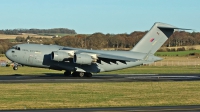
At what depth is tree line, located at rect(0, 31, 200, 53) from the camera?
376 ft

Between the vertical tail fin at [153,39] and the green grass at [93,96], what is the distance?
13.5 meters

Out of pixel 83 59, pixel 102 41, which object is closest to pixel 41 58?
pixel 83 59

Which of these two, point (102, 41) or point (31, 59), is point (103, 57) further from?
point (102, 41)

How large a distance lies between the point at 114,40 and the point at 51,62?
9170 cm

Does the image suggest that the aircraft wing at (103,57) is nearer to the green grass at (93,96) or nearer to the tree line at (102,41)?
the green grass at (93,96)

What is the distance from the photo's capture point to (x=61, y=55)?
4272 centimetres

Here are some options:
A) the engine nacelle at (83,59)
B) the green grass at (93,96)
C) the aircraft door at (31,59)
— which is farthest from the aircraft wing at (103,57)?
the green grass at (93,96)

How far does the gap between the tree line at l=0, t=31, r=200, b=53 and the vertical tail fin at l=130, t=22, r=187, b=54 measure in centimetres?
6207

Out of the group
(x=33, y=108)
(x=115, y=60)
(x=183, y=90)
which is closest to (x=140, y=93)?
(x=183, y=90)

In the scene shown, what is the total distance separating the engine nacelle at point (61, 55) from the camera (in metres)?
42.4

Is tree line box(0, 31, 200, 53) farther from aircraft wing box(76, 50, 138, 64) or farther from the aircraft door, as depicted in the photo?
aircraft wing box(76, 50, 138, 64)

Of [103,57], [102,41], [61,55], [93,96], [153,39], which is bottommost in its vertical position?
[93,96]

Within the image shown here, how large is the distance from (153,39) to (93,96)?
21707 millimetres

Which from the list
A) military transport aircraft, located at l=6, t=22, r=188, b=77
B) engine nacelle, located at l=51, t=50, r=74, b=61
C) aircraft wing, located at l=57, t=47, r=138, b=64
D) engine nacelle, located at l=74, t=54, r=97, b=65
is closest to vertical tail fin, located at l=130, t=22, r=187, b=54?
military transport aircraft, located at l=6, t=22, r=188, b=77
